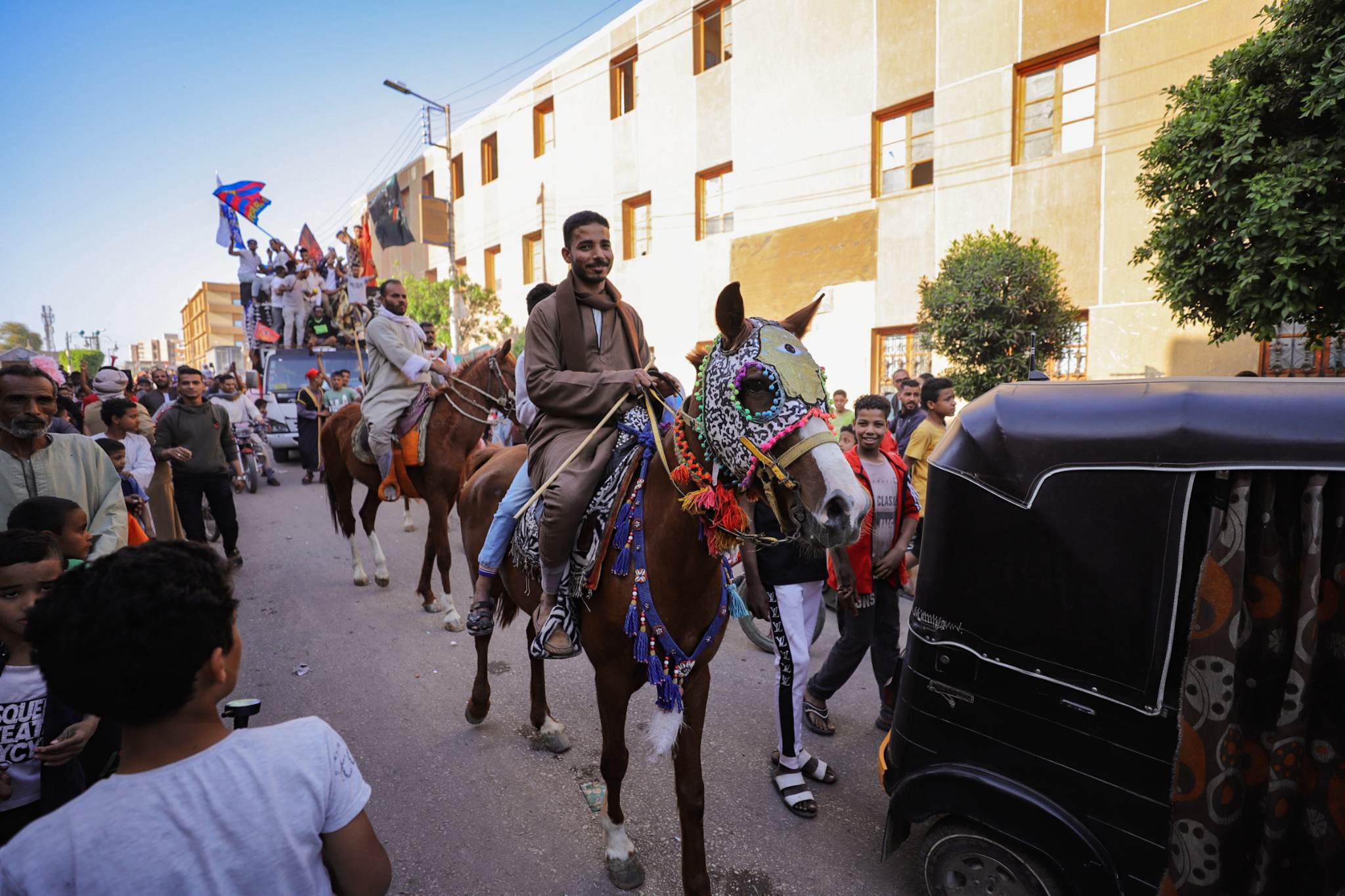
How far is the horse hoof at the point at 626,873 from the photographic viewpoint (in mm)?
3031

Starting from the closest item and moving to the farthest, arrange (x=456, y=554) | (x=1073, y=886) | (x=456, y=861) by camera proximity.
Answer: (x=1073, y=886) < (x=456, y=861) < (x=456, y=554)

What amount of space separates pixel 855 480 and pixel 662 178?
18.6m

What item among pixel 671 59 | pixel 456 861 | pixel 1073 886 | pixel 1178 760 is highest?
pixel 671 59

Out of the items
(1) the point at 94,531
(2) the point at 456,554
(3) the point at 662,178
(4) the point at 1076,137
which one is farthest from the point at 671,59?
(1) the point at 94,531

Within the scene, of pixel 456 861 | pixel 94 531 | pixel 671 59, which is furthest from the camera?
pixel 671 59

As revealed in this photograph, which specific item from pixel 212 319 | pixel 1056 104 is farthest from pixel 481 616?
pixel 212 319

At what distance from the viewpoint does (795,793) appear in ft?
11.7

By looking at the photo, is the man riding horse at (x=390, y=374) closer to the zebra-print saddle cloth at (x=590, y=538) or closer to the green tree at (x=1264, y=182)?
the zebra-print saddle cloth at (x=590, y=538)

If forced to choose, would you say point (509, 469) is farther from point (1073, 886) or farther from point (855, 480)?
point (1073, 886)

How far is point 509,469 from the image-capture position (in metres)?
4.36

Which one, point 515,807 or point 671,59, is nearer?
point 515,807

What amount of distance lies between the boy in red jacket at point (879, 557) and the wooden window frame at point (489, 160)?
25.9 m

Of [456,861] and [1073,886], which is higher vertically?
[1073,886]

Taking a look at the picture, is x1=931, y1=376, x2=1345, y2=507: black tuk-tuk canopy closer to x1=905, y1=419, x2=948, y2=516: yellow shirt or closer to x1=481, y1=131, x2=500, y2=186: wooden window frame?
x1=905, y1=419, x2=948, y2=516: yellow shirt
